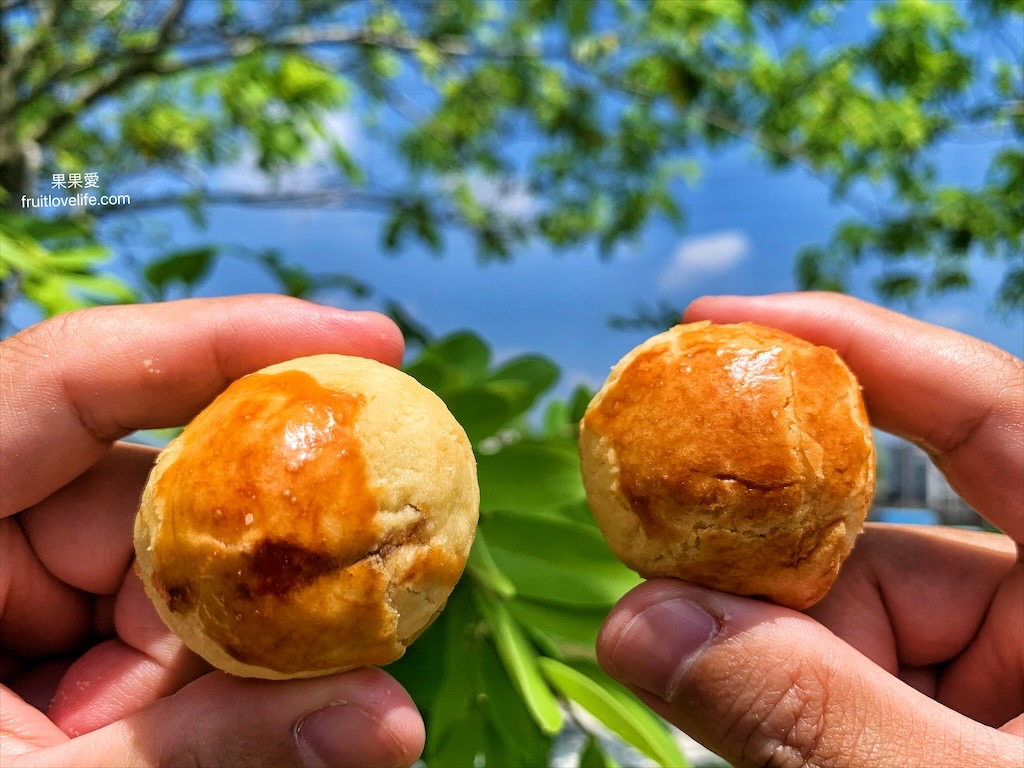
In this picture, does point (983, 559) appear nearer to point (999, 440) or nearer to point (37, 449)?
point (999, 440)

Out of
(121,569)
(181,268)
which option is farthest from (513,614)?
(181,268)

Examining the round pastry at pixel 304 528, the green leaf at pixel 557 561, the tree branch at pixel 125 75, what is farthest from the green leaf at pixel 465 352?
the tree branch at pixel 125 75

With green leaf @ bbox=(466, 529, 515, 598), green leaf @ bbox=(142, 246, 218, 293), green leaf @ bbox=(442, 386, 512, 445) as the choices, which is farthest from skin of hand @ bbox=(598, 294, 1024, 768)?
green leaf @ bbox=(142, 246, 218, 293)

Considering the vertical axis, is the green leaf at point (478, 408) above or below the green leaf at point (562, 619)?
above

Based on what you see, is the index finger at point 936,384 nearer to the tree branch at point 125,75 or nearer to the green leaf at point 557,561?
the green leaf at point 557,561

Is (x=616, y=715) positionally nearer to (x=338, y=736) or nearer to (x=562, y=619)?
(x=562, y=619)

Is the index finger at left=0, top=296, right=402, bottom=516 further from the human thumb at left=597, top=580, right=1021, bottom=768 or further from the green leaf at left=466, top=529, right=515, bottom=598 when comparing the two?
the human thumb at left=597, top=580, right=1021, bottom=768

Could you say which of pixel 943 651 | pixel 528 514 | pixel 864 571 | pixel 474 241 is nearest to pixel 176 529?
pixel 528 514
